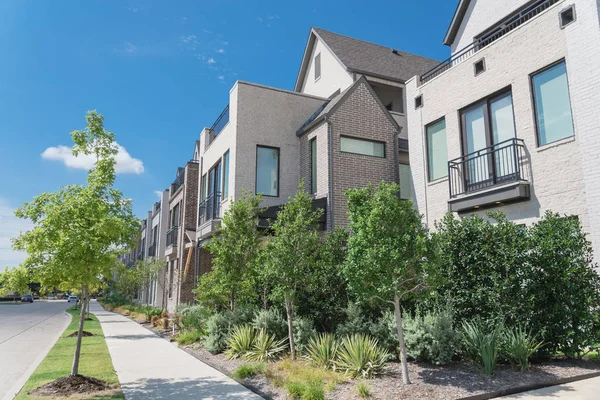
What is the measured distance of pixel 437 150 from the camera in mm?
14156

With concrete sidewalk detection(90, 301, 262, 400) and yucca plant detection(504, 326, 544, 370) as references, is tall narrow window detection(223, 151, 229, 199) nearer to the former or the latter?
concrete sidewalk detection(90, 301, 262, 400)

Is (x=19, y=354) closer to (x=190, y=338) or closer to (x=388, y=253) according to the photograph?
(x=190, y=338)

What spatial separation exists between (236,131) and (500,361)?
11.2 meters

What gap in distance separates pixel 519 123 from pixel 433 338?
6342 mm

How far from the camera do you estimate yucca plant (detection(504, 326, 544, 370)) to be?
7662 mm

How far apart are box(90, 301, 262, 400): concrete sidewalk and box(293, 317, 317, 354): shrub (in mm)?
1891

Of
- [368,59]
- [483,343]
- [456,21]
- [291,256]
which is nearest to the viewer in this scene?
[483,343]

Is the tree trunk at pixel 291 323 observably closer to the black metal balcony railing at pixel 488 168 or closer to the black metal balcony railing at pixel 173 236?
the black metal balcony railing at pixel 488 168

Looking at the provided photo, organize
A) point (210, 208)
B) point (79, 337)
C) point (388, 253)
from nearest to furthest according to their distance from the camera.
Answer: point (388, 253) → point (79, 337) → point (210, 208)

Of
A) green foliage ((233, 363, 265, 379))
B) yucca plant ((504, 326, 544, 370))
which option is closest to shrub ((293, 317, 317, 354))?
green foliage ((233, 363, 265, 379))

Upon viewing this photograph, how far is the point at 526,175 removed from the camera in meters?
10.9

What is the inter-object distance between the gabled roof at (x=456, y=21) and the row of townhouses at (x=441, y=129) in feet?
0.12

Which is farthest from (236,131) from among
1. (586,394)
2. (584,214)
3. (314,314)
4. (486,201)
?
(586,394)

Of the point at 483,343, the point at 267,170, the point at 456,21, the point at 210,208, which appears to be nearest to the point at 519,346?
the point at 483,343
